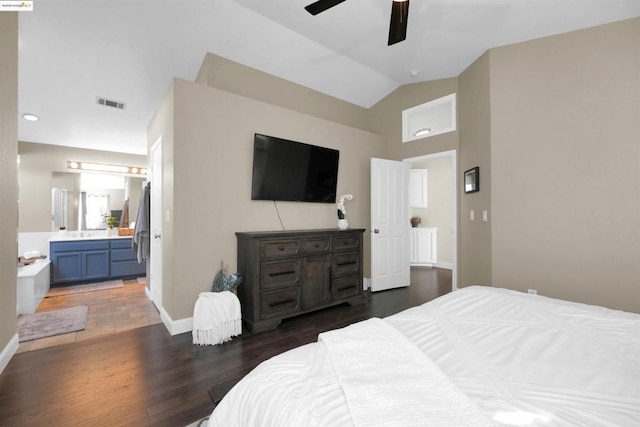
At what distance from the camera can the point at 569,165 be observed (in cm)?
274

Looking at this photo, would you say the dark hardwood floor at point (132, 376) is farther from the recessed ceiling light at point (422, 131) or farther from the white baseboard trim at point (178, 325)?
the recessed ceiling light at point (422, 131)

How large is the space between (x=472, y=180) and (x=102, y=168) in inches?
262

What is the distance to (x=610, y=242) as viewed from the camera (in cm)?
255

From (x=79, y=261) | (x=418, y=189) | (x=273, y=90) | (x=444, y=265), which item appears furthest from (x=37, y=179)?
(x=444, y=265)

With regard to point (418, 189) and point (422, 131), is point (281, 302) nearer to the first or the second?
point (422, 131)

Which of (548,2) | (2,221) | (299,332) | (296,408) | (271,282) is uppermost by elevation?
(548,2)

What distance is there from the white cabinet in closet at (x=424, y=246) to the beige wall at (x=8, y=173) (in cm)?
634

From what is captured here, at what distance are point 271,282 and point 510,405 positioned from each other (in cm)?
233

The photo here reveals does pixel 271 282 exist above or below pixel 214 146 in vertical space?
below

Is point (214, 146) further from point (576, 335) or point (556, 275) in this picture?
point (556, 275)

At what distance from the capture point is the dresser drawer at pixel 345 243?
3.32 meters

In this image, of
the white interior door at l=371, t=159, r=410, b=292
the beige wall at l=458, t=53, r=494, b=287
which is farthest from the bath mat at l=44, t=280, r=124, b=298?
the beige wall at l=458, t=53, r=494, b=287

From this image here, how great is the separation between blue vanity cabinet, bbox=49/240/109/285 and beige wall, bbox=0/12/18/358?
8.08 feet

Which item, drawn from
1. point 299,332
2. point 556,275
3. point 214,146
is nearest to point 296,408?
point 299,332
